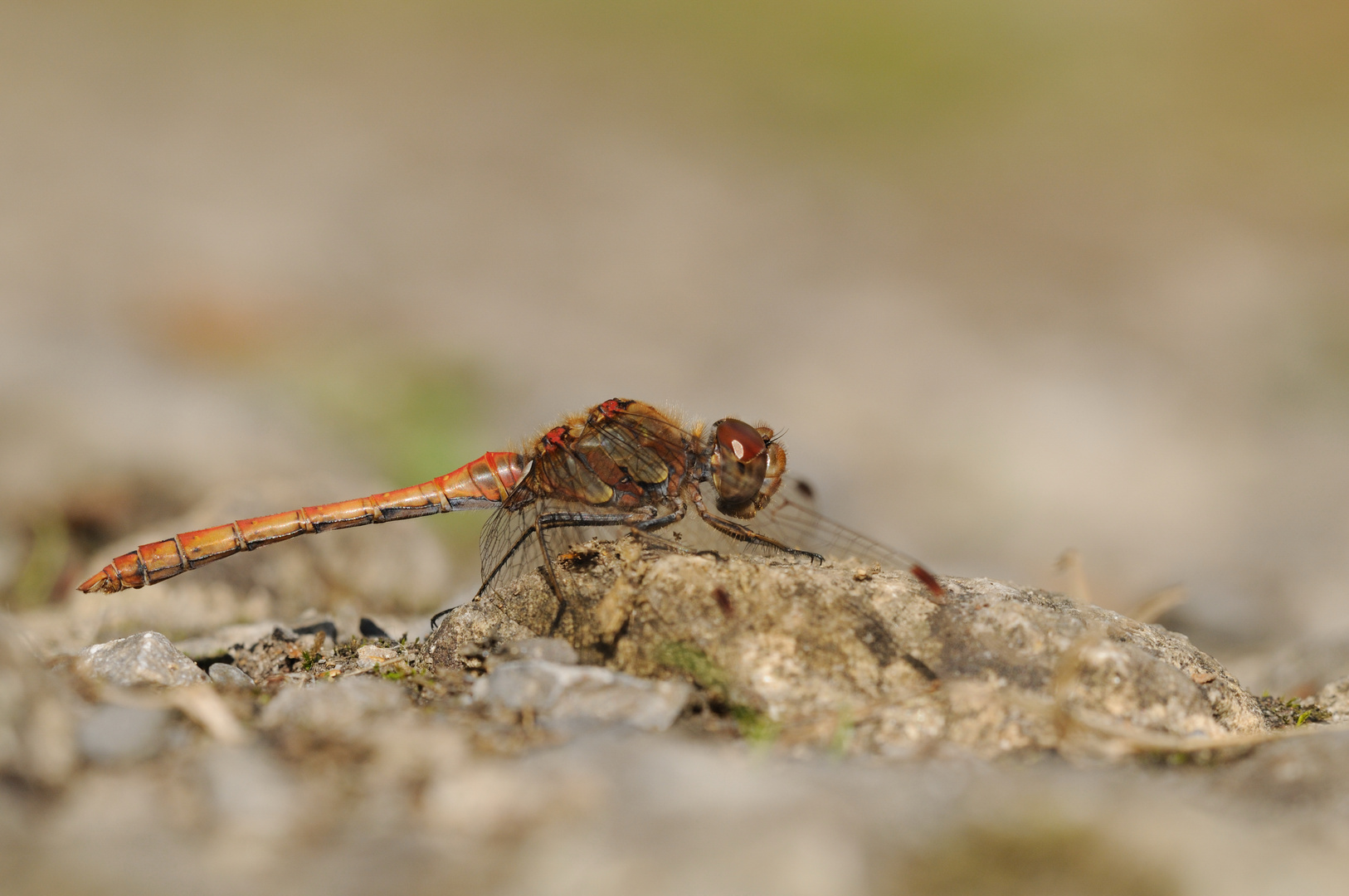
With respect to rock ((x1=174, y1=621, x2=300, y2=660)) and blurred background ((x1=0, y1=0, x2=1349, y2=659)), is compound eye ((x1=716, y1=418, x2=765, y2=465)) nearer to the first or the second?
blurred background ((x1=0, y1=0, x2=1349, y2=659))

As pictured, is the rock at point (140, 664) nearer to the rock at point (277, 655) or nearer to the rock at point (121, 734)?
the rock at point (277, 655)

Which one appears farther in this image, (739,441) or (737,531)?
Answer: (739,441)

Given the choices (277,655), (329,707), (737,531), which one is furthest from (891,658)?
(277,655)

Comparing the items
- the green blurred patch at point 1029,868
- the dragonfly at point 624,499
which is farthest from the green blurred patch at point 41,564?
the green blurred patch at point 1029,868

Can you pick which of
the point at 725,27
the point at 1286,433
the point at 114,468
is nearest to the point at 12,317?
the point at 114,468

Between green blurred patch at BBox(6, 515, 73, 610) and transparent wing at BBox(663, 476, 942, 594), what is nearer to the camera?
transparent wing at BBox(663, 476, 942, 594)

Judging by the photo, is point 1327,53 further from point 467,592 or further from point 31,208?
point 31,208

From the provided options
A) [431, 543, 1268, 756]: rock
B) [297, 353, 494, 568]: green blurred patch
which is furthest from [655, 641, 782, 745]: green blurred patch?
[297, 353, 494, 568]: green blurred patch

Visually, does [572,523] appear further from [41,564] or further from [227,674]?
[41,564]
